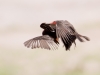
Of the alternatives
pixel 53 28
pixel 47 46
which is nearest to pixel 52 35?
pixel 53 28

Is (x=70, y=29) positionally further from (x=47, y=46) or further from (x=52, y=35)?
(x=47, y=46)

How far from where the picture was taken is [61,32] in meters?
4.86

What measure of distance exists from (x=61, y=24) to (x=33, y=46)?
0.65m

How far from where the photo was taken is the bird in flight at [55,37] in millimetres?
4723

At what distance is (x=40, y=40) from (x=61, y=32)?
29cm

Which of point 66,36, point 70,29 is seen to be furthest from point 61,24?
point 66,36

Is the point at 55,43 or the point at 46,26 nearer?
the point at 55,43

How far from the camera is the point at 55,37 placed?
16.4 feet

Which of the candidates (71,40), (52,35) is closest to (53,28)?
(52,35)

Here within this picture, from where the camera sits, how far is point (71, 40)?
4750 millimetres

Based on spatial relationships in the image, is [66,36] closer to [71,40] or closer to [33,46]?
[71,40]

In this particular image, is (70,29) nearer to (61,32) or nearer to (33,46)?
(61,32)

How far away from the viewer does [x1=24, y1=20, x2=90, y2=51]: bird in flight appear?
472 centimetres

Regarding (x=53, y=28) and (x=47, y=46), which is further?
(x=53, y=28)
